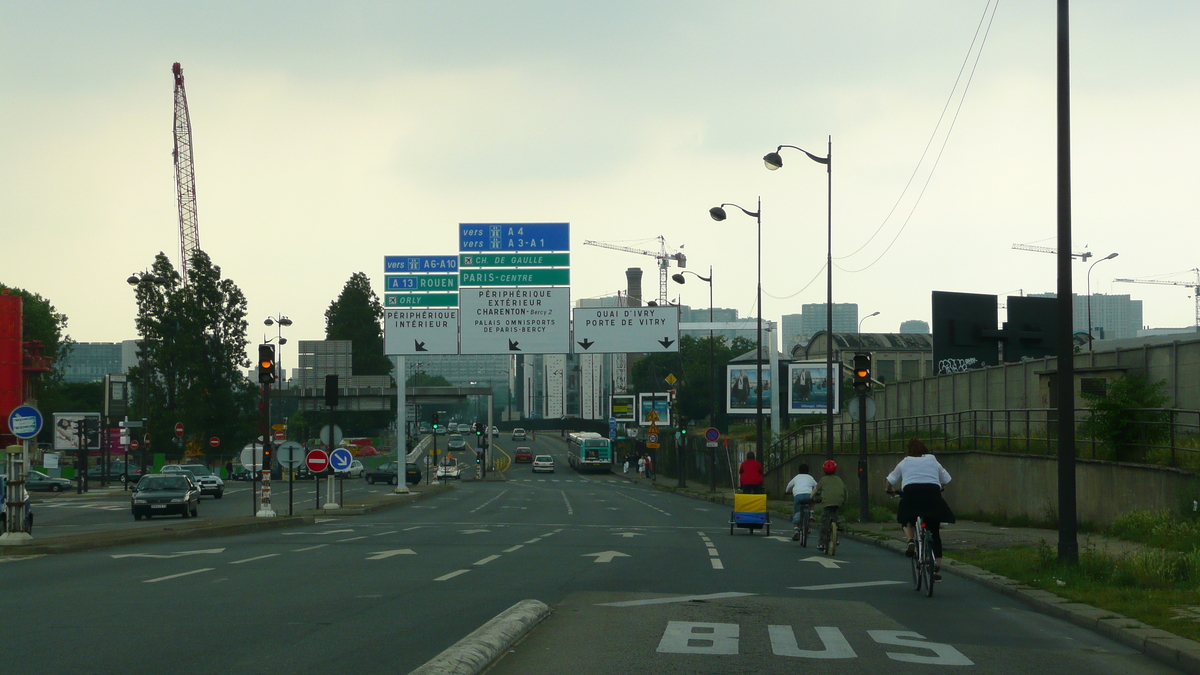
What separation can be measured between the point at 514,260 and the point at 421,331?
501 cm

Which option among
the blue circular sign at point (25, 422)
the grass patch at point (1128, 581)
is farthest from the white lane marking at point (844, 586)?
the blue circular sign at point (25, 422)

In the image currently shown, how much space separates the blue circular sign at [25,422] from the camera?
20516mm

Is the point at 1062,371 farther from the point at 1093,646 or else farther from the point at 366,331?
the point at 366,331

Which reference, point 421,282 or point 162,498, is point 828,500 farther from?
point 421,282

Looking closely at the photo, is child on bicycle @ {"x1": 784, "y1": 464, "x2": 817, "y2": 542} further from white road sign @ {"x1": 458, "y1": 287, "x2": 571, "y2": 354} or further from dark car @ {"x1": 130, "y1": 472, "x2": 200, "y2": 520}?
dark car @ {"x1": 130, "y1": 472, "x2": 200, "y2": 520}

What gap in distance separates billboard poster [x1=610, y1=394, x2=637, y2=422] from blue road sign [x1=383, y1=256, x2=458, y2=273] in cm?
7256

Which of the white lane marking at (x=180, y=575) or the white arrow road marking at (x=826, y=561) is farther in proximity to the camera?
the white arrow road marking at (x=826, y=561)

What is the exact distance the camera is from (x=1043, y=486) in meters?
25.1

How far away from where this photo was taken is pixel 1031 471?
25.7 m

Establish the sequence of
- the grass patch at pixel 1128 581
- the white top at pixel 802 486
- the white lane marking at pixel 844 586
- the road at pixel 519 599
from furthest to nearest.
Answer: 1. the white top at pixel 802 486
2. the white lane marking at pixel 844 586
3. the grass patch at pixel 1128 581
4. the road at pixel 519 599

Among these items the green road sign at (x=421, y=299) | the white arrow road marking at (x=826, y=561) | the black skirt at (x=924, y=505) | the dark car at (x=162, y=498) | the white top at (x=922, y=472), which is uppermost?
the green road sign at (x=421, y=299)

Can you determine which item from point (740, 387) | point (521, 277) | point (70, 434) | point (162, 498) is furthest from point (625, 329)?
point (70, 434)

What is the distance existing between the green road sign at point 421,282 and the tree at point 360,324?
71614mm

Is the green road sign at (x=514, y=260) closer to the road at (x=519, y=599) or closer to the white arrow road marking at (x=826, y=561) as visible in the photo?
the road at (x=519, y=599)
